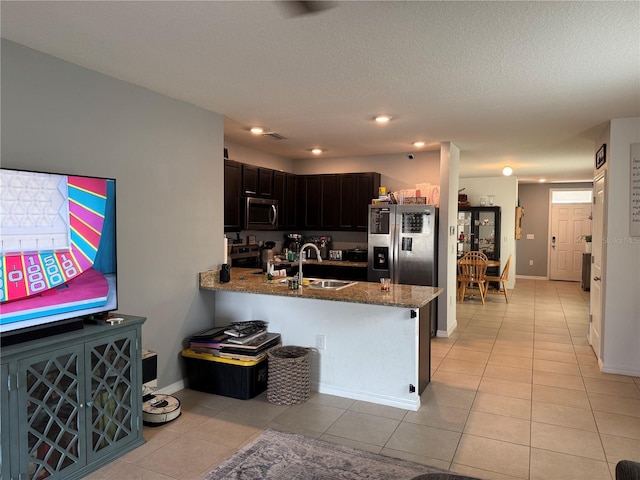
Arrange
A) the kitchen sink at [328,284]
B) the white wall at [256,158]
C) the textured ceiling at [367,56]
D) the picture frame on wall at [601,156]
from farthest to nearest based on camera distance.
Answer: the white wall at [256,158]
the picture frame on wall at [601,156]
the kitchen sink at [328,284]
the textured ceiling at [367,56]

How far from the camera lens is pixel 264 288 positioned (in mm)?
3830

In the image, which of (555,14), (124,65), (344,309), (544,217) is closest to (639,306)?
(344,309)

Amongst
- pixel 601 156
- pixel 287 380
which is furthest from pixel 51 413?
pixel 601 156

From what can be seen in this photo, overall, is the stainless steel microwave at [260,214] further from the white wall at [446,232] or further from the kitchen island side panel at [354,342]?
the white wall at [446,232]

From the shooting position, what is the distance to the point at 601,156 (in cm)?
457

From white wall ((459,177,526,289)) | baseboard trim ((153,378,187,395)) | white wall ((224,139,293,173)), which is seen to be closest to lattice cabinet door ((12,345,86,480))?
baseboard trim ((153,378,187,395))

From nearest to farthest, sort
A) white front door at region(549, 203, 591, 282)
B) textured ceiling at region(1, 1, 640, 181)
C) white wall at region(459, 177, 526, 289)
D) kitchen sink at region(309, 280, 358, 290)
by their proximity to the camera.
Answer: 1. textured ceiling at region(1, 1, 640, 181)
2. kitchen sink at region(309, 280, 358, 290)
3. white wall at region(459, 177, 526, 289)
4. white front door at region(549, 203, 591, 282)

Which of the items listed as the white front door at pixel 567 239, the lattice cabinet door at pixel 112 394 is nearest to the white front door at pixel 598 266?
the lattice cabinet door at pixel 112 394

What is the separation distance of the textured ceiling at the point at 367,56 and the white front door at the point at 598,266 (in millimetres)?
830

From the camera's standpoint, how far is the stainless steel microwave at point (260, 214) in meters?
5.29

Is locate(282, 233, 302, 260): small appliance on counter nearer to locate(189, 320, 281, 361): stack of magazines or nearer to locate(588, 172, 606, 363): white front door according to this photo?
locate(189, 320, 281, 361): stack of magazines

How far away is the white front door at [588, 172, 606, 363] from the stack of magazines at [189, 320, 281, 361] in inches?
135

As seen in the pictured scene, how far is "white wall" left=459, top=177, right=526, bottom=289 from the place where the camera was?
31.4ft

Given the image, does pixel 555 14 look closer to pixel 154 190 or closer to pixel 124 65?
pixel 124 65
